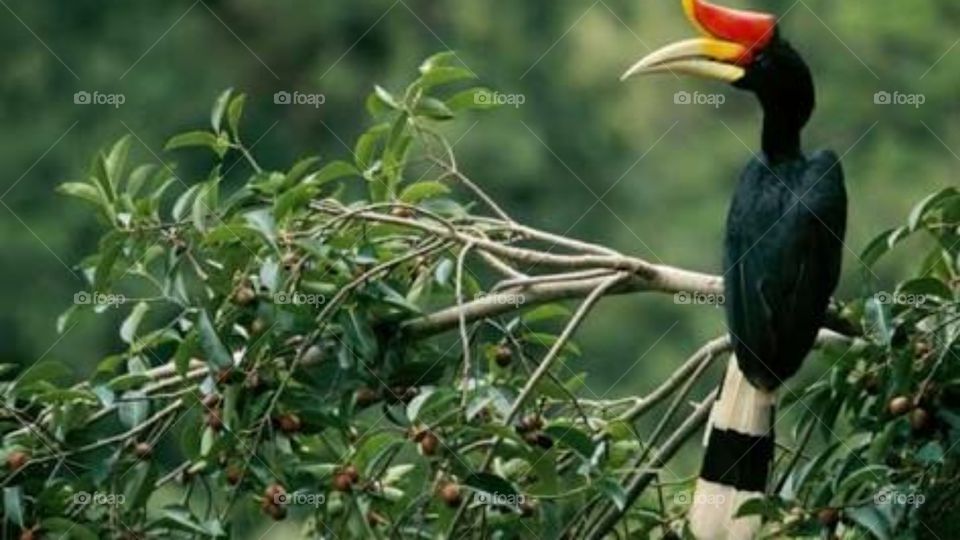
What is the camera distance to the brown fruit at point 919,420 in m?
3.06

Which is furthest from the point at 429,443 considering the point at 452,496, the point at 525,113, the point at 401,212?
the point at 525,113

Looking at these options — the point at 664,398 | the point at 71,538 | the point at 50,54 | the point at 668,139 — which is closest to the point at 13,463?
the point at 71,538

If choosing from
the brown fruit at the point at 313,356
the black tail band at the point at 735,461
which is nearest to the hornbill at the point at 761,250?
the black tail band at the point at 735,461

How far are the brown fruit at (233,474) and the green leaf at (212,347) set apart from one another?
117 mm

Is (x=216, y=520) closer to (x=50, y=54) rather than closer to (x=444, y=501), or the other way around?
(x=444, y=501)

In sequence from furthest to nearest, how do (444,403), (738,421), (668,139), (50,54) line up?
(668,139)
(50,54)
(738,421)
(444,403)

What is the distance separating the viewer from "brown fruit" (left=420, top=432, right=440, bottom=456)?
3.04 metres

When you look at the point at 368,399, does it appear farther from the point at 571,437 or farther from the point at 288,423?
the point at 571,437

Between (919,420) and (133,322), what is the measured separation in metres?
0.94

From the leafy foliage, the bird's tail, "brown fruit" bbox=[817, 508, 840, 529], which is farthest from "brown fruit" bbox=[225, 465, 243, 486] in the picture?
"brown fruit" bbox=[817, 508, 840, 529]

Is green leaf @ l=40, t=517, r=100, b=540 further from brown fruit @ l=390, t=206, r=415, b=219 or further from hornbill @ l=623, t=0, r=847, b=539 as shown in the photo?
hornbill @ l=623, t=0, r=847, b=539

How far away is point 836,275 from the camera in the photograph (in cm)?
345

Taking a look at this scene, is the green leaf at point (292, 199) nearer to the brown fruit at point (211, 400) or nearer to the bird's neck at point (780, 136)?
the brown fruit at point (211, 400)

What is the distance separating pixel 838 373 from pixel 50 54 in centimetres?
809
